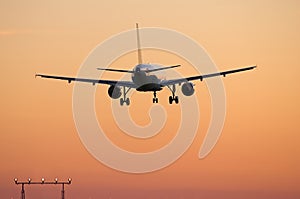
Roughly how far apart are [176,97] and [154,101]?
14355 mm

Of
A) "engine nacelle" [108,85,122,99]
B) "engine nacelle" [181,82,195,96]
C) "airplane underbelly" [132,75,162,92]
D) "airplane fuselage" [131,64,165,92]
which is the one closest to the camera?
"airplane underbelly" [132,75,162,92]

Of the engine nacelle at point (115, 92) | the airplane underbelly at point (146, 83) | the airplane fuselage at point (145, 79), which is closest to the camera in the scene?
the airplane underbelly at point (146, 83)

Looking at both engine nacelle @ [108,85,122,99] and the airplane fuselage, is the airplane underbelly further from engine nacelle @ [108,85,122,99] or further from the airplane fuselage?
engine nacelle @ [108,85,122,99]

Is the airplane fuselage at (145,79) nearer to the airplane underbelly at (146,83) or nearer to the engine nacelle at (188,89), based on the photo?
the airplane underbelly at (146,83)

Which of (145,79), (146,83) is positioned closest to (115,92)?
(145,79)

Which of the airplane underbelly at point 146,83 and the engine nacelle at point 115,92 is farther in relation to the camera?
the engine nacelle at point 115,92

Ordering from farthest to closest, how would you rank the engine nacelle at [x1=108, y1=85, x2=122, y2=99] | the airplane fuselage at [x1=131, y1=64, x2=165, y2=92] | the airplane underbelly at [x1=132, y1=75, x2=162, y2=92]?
1. the engine nacelle at [x1=108, y1=85, x2=122, y2=99]
2. the airplane fuselage at [x1=131, y1=64, x2=165, y2=92]
3. the airplane underbelly at [x1=132, y1=75, x2=162, y2=92]

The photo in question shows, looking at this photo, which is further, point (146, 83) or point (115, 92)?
point (115, 92)

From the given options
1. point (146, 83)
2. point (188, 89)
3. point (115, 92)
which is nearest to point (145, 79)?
point (146, 83)

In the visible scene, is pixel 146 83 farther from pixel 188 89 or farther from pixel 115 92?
pixel 188 89

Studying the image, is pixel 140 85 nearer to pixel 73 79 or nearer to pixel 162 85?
pixel 162 85

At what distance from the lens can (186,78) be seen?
19200cm

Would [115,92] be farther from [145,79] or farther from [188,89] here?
[188,89]

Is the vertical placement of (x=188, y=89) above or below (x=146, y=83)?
above
